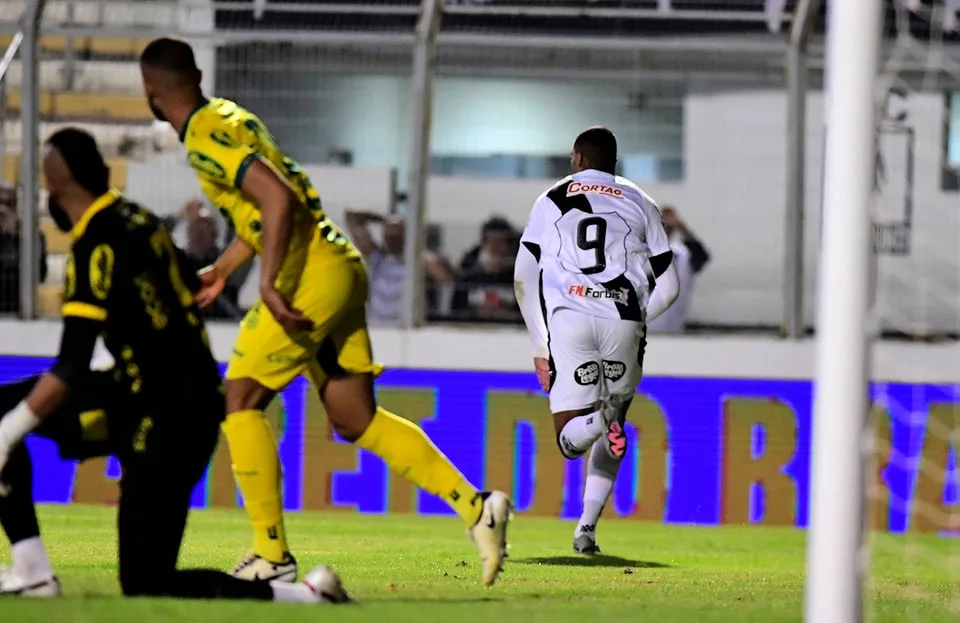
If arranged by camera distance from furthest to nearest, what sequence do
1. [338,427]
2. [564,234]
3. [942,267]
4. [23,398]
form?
[942,267] → [564,234] → [338,427] → [23,398]

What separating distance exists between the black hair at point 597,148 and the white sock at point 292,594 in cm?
342

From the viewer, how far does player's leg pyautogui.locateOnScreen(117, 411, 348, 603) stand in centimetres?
533

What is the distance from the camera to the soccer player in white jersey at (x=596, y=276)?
827 cm

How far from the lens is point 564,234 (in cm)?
834

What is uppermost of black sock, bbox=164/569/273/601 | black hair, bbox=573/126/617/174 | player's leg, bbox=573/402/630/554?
black hair, bbox=573/126/617/174

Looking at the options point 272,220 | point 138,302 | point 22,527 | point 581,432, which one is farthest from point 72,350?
point 581,432

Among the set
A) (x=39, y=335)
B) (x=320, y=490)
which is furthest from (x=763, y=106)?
(x=39, y=335)

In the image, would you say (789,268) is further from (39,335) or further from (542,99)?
(39,335)

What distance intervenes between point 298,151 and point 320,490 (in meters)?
2.17

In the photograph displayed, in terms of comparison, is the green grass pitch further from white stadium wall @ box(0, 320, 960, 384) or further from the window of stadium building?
the window of stadium building

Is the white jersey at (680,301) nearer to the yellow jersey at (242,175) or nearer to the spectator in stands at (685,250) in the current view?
the spectator in stands at (685,250)

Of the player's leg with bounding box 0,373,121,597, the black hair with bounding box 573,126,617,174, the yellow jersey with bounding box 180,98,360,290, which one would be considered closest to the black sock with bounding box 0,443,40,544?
the player's leg with bounding box 0,373,121,597

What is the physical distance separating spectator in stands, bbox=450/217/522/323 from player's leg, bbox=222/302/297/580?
5097 millimetres

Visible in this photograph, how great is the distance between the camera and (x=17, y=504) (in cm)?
550
